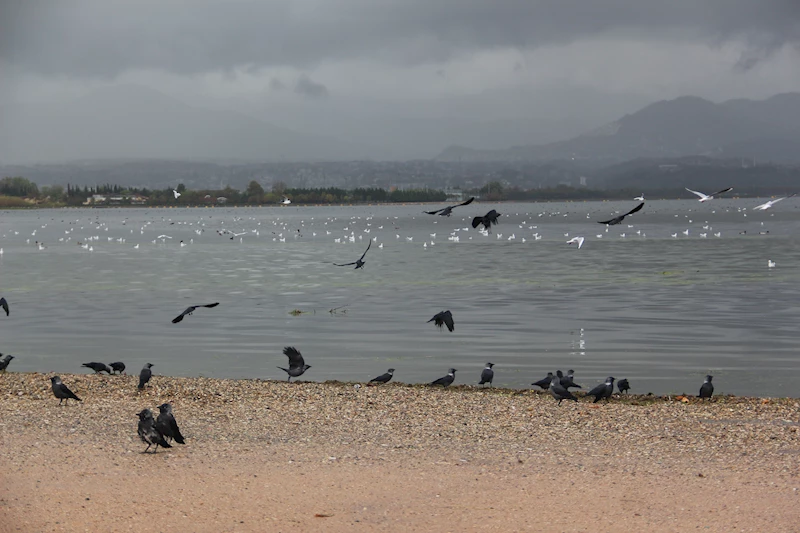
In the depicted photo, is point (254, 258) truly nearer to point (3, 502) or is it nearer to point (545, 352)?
point (545, 352)

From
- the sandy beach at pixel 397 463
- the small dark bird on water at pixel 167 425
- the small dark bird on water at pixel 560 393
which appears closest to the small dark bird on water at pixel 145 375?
the sandy beach at pixel 397 463

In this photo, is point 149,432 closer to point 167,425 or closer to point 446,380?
point 167,425

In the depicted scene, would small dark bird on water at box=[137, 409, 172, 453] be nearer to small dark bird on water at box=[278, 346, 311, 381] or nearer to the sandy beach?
the sandy beach

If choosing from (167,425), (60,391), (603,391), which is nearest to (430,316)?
(603,391)

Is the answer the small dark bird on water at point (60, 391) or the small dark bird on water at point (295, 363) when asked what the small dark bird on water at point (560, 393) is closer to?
the small dark bird on water at point (295, 363)

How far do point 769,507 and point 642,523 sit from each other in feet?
3.97

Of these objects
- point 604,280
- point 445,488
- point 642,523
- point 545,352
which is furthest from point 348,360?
point 604,280

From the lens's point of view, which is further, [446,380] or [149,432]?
[446,380]

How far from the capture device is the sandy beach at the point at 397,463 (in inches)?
338

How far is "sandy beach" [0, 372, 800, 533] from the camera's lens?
8.58 metres

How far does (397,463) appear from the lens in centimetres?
1035

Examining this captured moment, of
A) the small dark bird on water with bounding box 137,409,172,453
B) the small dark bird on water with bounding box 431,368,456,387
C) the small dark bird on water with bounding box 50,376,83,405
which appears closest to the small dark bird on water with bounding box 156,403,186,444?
the small dark bird on water with bounding box 137,409,172,453

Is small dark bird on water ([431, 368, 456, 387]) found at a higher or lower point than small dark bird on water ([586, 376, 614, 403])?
lower

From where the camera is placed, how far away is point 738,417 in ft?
42.1
